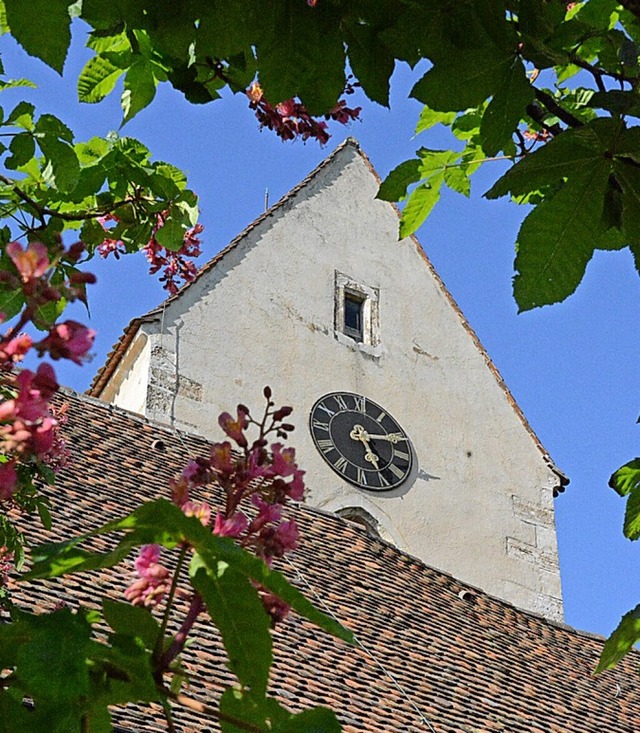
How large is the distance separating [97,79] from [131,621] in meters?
1.65

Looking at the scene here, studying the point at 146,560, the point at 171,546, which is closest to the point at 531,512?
the point at 146,560

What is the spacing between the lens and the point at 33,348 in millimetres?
1314

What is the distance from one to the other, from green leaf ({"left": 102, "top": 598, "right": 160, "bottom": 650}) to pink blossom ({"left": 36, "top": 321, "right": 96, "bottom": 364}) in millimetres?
292

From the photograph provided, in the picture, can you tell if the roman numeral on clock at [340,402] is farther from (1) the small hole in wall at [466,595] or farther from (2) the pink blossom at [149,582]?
(2) the pink blossom at [149,582]

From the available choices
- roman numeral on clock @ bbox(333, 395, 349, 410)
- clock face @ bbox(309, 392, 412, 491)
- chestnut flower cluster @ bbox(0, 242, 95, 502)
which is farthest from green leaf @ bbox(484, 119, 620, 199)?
roman numeral on clock @ bbox(333, 395, 349, 410)

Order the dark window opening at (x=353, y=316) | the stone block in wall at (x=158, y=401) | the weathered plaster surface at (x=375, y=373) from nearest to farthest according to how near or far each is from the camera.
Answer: the stone block in wall at (x=158, y=401)
the weathered plaster surface at (x=375, y=373)
the dark window opening at (x=353, y=316)

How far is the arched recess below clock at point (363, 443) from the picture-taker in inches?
553

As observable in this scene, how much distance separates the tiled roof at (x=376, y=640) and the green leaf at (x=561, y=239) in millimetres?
3248

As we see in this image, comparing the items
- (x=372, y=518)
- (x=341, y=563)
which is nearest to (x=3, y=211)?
(x=341, y=563)

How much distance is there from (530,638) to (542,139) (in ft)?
26.0

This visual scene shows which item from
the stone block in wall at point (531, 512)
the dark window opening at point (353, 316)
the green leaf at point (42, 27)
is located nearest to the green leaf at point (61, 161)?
the green leaf at point (42, 27)

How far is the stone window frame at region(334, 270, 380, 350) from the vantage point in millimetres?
15547

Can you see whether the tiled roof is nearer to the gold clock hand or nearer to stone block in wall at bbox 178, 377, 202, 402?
stone block in wall at bbox 178, 377, 202, 402

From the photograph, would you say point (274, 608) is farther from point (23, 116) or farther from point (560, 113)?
point (23, 116)
